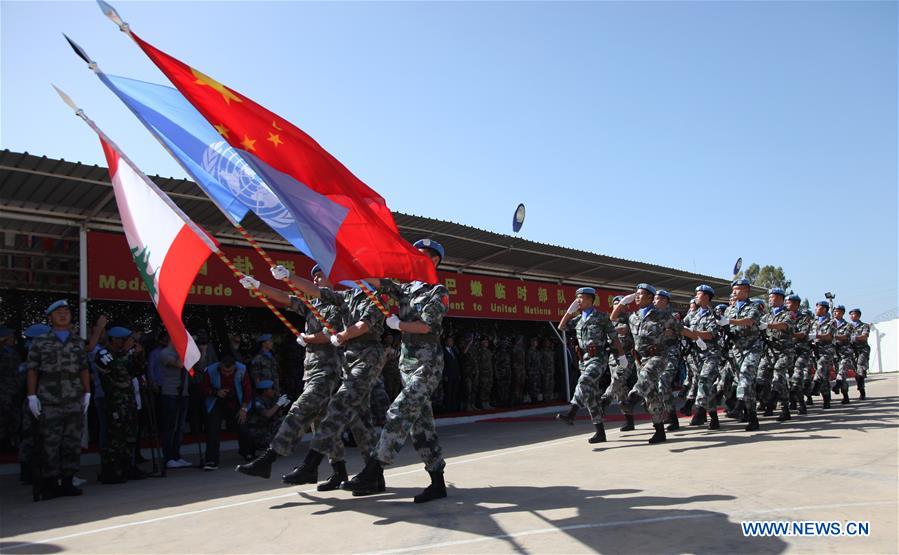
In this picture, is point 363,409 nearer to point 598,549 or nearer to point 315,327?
point 315,327

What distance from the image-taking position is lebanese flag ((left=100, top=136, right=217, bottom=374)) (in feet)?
18.4

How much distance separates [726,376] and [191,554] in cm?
916

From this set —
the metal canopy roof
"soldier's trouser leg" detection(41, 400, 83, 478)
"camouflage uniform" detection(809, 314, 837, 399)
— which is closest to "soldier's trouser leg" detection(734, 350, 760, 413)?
"camouflage uniform" detection(809, 314, 837, 399)

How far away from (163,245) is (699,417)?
8.19 m

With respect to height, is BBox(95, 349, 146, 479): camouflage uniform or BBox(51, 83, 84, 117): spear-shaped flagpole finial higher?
BBox(51, 83, 84, 117): spear-shaped flagpole finial

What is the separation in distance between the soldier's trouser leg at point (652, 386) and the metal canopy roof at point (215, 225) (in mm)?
5361

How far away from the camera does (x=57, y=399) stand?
7281 mm

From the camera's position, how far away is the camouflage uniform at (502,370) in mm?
17656

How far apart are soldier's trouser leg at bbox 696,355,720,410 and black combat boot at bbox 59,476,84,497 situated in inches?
324

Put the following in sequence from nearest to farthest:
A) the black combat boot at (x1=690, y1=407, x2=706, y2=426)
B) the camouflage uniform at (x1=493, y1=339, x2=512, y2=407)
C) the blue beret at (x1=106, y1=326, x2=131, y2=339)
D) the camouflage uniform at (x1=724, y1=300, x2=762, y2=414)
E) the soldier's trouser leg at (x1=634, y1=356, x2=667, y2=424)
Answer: the blue beret at (x1=106, y1=326, x2=131, y2=339)
the soldier's trouser leg at (x1=634, y1=356, x2=667, y2=424)
the camouflage uniform at (x1=724, y1=300, x2=762, y2=414)
the black combat boot at (x1=690, y1=407, x2=706, y2=426)
the camouflage uniform at (x1=493, y1=339, x2=512, y2=407)

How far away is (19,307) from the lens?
42.3 ft

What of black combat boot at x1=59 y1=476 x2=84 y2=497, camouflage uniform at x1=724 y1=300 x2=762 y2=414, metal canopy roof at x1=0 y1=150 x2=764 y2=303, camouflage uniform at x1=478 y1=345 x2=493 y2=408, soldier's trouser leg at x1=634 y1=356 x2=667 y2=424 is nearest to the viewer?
black combat boot at x1=59 y1=476 x2=84 y2=497

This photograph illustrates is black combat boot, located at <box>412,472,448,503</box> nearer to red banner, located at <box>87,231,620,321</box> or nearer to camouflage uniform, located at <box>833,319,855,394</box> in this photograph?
red banner, located at <box>87,231,620,321</box>

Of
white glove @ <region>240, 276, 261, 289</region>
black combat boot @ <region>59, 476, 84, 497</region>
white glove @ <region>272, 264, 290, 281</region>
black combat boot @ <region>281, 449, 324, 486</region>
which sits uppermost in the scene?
white glove @ <region>272, 264, 290, 281</region>
